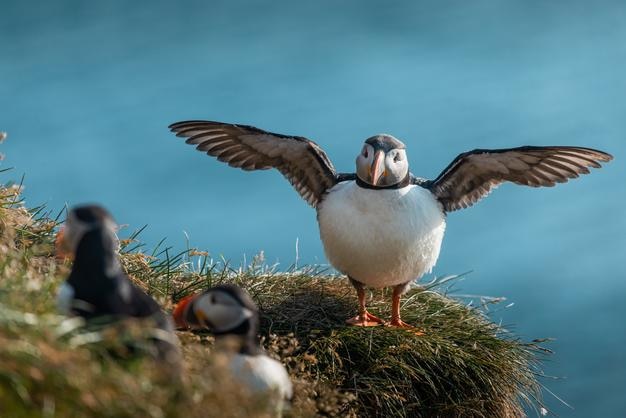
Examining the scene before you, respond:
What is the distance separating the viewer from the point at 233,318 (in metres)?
4.62

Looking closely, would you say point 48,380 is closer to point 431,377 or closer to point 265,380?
point 265,380

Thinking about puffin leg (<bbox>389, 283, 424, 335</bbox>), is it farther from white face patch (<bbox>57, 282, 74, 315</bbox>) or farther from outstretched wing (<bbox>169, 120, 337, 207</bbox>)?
white face patch (<bbox>57, 282, 74, 315</bbox>)

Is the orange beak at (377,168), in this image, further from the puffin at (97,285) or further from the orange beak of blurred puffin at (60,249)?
the puffin at (97,285)

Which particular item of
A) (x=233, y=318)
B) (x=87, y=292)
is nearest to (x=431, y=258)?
(x=233, y=318)

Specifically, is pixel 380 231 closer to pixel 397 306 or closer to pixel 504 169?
pixel 397 306

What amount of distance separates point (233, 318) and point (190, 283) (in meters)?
3.87

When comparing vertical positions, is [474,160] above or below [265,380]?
above

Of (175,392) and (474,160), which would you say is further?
(474,160)

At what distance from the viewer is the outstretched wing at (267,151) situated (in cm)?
852

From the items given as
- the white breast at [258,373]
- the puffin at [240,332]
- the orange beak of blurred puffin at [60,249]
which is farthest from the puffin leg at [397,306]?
the white breast at [258,373]

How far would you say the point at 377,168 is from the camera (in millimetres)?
7699

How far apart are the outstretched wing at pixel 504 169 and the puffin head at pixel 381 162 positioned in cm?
69

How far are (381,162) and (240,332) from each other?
3.39 m

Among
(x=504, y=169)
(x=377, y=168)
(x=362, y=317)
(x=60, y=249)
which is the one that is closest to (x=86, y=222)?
(x=60, y=249)
